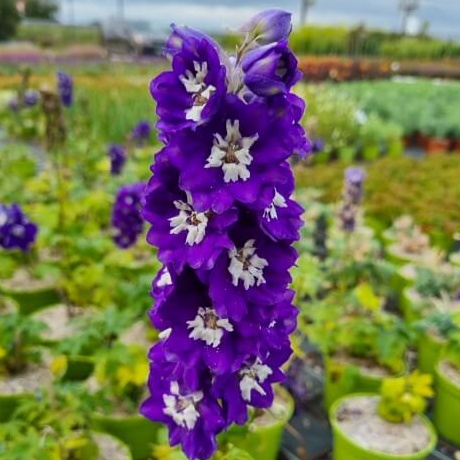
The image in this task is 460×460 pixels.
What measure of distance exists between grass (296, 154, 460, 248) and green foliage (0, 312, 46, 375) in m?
3.71

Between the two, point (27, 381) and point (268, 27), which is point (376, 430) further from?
point (268, 27)

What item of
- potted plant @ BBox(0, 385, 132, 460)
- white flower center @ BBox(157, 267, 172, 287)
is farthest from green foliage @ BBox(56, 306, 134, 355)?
white flower center @ BBox(157, 267, 172, 287)

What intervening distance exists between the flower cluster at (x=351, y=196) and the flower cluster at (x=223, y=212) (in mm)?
2216

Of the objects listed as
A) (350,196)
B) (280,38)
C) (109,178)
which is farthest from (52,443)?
(109,178)

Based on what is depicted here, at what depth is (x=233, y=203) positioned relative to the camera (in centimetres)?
134

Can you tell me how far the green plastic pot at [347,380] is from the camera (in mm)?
3090

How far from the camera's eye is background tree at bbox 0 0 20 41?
115 feet

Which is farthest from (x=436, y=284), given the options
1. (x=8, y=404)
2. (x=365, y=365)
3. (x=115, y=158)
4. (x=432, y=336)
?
(x=8, y=404)

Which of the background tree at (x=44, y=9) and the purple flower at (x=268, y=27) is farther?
the background tree at (x=44, y=9)

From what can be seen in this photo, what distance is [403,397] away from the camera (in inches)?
107

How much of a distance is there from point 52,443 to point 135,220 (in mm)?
1591

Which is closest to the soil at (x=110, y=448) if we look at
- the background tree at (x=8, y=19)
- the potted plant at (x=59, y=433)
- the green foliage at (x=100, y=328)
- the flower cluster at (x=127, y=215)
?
the potted plant at (x=59, y=433)

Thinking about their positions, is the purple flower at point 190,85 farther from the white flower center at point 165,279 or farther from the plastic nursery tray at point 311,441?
the plastic nursery tray at point 311,441

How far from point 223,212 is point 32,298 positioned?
3051 mm
